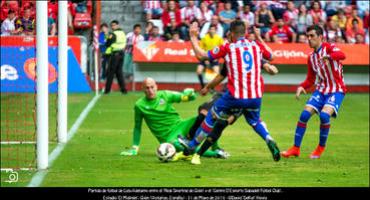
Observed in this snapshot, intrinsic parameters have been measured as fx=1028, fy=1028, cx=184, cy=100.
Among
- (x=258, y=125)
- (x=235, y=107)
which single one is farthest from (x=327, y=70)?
(x=235, y=107)

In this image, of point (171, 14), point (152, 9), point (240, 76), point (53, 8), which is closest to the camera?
point (240, 76)

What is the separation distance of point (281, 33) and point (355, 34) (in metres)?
2.52

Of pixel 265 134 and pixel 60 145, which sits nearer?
pixel 265 134

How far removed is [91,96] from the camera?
103 ft

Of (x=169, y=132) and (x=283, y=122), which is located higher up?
(x=169, y=132)

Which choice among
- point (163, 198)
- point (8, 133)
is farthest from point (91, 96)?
point (163, 198)

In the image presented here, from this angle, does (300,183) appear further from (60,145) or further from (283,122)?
(283,122)

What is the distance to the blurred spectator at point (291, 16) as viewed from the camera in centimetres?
3538

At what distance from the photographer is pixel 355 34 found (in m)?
35.1

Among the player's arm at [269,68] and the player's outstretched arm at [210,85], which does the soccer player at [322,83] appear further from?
the player's outstretched arm at [210,85]

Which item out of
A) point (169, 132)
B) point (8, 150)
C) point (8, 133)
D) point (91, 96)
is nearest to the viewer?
point (169, 132)

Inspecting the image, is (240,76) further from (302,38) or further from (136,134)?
(302,38)

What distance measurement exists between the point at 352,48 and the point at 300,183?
856 inches

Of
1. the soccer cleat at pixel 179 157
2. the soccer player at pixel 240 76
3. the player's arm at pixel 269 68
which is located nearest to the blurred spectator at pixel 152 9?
the soccer cleat at pixel 179 157
